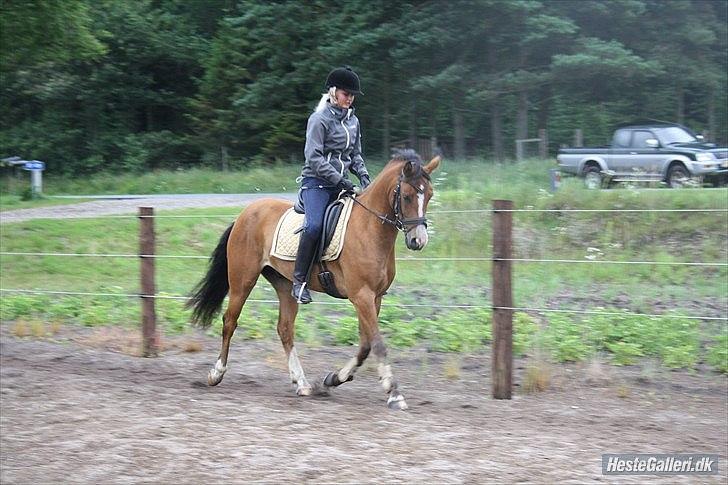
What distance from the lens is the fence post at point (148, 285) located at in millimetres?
9156

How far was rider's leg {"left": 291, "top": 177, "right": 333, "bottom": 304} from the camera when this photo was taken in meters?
7.04

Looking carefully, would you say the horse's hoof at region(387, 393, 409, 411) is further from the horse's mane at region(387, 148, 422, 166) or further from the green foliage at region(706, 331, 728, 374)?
the green foliage at region(706, 331, 728, 374)

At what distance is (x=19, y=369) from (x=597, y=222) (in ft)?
30.0

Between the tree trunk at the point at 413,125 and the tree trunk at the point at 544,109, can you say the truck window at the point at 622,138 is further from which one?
the tree trunk at the point at 413,125

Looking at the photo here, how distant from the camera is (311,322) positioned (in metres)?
10.2

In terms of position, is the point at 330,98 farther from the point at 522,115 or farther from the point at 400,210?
the point at 522,115

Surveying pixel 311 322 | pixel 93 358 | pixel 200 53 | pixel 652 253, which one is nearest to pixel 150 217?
pixel 93 358

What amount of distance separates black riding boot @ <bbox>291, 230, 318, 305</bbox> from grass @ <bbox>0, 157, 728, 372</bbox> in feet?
5.08

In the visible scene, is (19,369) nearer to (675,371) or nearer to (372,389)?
(372,389)

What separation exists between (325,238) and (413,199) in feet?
3.17

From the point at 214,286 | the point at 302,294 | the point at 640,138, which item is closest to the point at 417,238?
the point at 302,294

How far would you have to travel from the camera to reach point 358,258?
270 inches

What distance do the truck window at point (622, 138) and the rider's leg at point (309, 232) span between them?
1618 cm

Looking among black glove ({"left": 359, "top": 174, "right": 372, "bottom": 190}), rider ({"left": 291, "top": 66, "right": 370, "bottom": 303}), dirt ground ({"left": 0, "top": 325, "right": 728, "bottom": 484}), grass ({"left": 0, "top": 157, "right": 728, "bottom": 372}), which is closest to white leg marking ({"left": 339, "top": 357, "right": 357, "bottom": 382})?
dirt ground ({"left": 0, "top": 325, "right": 728, "bottom": 484})
